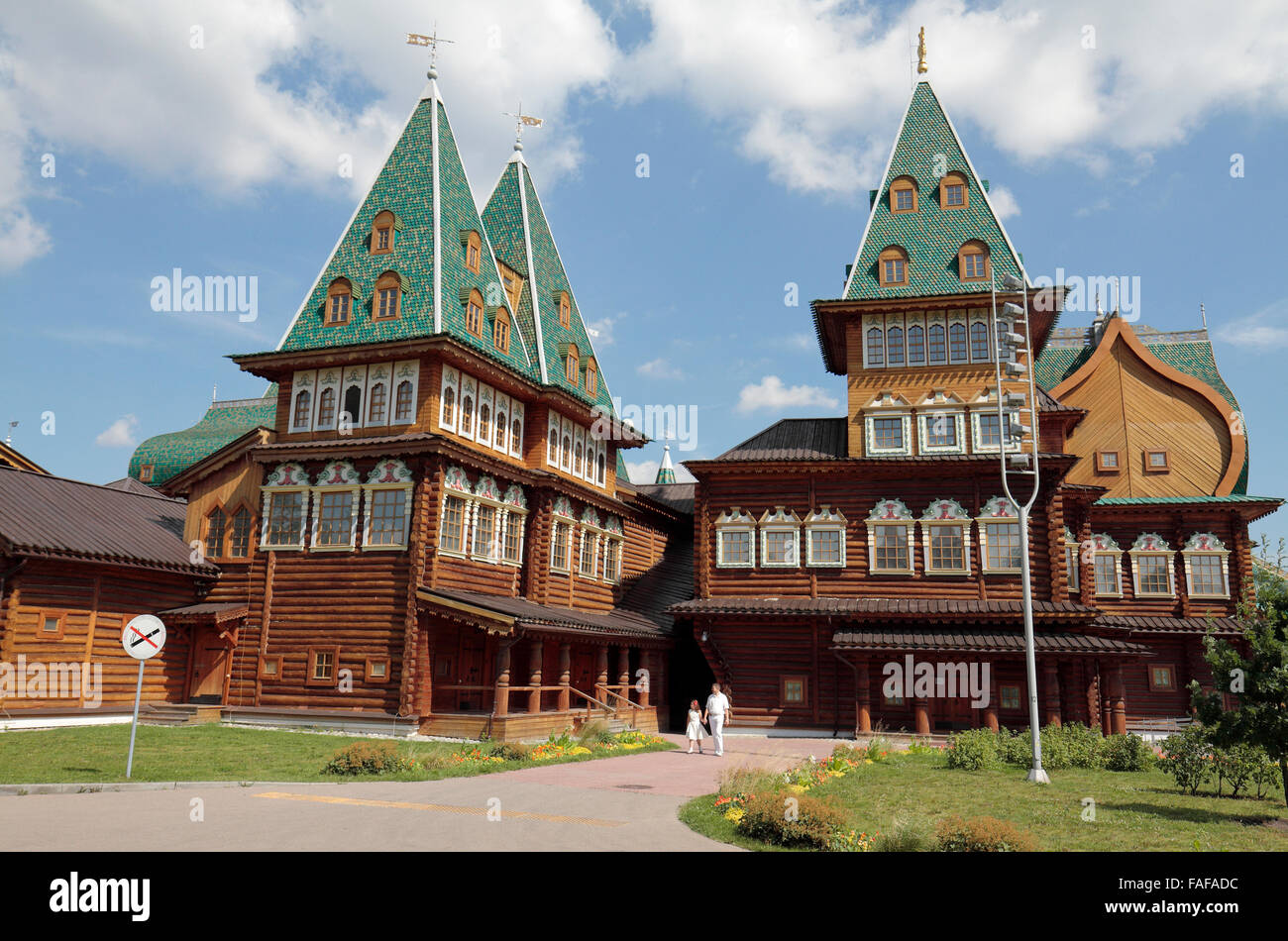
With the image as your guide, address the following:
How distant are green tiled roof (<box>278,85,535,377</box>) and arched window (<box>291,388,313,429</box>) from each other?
4.78 feet

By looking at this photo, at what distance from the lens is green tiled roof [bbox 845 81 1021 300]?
3078 cm

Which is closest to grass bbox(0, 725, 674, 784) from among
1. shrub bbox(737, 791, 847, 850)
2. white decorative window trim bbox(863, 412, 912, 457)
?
shrub bbox(737, 791, 847, 850)

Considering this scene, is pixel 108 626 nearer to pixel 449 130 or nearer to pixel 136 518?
pixel 136 518

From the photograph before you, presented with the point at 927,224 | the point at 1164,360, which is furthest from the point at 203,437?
the point at 1164,360

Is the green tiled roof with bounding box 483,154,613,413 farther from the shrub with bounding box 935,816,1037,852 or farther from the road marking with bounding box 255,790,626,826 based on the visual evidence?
the shrub with bounding box 935,816,1037,852

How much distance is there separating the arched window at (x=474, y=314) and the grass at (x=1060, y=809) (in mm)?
17290

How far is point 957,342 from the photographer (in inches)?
1200

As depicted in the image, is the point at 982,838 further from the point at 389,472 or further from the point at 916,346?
the point at 916,346

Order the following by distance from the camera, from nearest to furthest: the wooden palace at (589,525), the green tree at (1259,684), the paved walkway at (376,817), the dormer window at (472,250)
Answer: the paved walkway at (376,817) → the green tree at (1259,684) → the wooden palace at (589,525) → the dormer window at (472,250)

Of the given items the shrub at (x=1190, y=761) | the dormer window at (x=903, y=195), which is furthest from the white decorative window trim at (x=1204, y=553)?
the shrub at (x=1190, y=761)

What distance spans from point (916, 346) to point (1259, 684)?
63.2ft

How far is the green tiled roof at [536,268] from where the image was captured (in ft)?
107

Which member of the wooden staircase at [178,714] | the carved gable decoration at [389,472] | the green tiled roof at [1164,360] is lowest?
the wooden staircase at [178,714]

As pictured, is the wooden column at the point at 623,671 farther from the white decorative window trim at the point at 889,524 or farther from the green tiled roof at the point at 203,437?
the green tiled roof at the point at 203,437
